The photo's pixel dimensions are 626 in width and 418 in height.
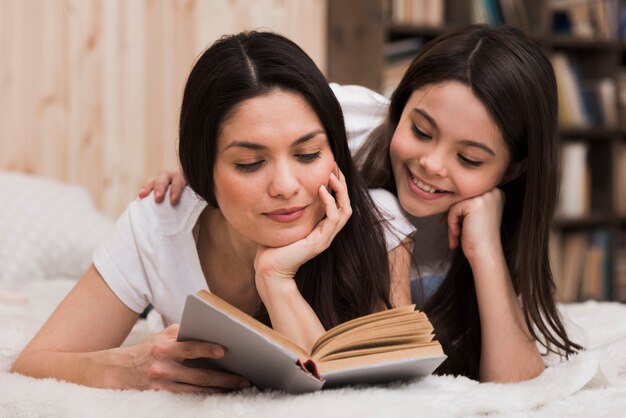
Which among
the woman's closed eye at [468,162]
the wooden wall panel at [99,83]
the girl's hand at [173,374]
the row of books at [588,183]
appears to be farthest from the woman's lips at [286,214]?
the row of books at [588,183]

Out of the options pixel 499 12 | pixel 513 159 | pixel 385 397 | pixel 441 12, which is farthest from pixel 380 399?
pixel 499 12

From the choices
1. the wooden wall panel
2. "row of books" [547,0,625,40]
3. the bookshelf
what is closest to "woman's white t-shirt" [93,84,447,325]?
the wooden wall panel

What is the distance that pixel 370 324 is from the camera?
1.03 metres

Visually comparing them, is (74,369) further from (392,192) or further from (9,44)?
(9,44)

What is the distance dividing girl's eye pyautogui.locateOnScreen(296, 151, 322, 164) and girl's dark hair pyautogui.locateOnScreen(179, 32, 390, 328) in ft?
0.14

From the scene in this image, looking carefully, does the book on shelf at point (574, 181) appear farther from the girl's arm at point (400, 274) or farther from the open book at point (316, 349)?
the open book at point (316, 349)

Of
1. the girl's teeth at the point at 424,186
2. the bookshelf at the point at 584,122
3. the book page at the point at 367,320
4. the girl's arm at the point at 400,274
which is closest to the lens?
the book page at the point at 367,320

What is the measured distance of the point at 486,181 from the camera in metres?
1.43

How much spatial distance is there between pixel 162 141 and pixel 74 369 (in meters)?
1.70

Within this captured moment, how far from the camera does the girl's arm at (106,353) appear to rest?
108cm

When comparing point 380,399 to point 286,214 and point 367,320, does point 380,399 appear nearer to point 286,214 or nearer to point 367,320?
point 367,320

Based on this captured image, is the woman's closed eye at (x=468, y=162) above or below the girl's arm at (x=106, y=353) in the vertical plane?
above

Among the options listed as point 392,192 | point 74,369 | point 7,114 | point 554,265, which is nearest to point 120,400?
point 74,369

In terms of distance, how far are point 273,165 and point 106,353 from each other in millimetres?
349
